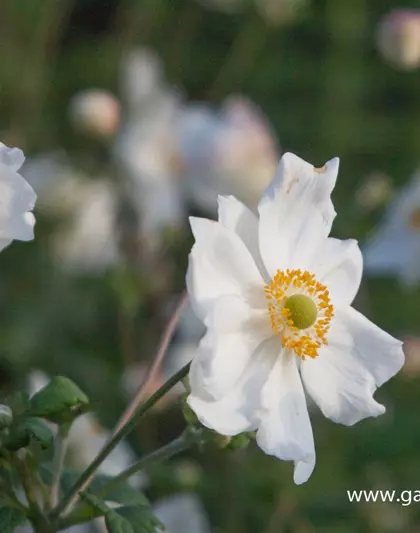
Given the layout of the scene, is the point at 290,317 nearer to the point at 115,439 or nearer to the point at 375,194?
the point at 115,439

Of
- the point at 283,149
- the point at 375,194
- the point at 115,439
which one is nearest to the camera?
the point at 115,439

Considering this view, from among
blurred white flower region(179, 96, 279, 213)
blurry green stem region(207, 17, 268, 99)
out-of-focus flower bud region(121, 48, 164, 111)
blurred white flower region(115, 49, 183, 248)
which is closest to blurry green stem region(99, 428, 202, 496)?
blurred white flower region(179, 96, 279, 213)

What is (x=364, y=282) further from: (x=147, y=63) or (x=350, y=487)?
(x=147, y=63)

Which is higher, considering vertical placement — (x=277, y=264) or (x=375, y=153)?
(x=277, y=264)

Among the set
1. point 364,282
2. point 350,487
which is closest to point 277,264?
point 350,487

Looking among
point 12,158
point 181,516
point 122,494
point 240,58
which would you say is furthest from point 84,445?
point 240,58

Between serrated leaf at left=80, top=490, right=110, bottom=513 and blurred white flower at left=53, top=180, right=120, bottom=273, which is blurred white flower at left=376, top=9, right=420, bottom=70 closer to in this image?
blurred white flower at left=53, top=180, right=120, bottom=273
